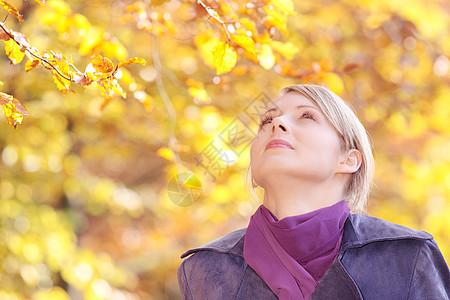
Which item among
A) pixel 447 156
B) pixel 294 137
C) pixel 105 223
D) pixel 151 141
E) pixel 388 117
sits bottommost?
pixel 105 223

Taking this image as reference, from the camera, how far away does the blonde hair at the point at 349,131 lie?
76.9 inches

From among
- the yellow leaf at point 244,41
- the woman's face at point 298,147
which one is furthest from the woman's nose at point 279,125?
the yellow leaf at point 244,41

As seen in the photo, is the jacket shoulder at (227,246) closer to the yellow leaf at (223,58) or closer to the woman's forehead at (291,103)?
the woman's forehead at (291,103)

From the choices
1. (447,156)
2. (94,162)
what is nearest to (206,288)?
(447,156)

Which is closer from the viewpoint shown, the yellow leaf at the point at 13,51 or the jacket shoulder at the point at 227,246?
the yellow leaf at the point at 13,51

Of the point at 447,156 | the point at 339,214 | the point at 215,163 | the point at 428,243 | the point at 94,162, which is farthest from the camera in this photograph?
the point at 94,162

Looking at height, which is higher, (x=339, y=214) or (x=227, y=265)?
(x=339, y=214)

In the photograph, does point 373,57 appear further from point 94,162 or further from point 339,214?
point 94,162

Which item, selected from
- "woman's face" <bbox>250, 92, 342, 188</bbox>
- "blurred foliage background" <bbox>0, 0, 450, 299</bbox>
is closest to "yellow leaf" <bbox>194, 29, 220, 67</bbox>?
"blurred foliage background" <bbox>0, 0, 450, 299</bbox>

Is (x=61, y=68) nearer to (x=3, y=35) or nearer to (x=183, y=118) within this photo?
(x=3, y=35)

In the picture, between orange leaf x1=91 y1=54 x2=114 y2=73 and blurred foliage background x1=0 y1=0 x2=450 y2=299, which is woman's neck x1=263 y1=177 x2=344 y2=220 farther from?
blurred foliage background x1=0 y1=0 x2=450 y2=299

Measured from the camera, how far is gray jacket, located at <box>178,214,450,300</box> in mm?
1604

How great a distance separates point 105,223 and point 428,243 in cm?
739

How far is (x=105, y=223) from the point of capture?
8.54 metres
